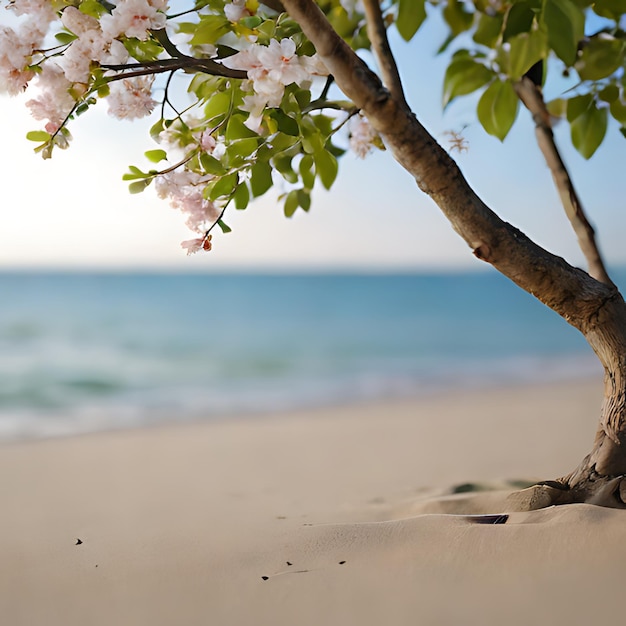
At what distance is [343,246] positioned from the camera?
11.1 meters

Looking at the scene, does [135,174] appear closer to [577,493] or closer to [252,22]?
[252,22]

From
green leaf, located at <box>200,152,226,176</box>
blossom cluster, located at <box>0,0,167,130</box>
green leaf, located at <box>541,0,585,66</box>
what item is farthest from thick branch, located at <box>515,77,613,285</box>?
blossom cluster, located at <box>0,0,167,130</box>

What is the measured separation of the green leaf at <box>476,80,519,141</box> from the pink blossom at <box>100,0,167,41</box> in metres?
0.49

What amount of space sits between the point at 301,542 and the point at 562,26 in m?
0.74

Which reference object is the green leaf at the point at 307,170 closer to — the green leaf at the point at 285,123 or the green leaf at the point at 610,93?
the green leaf at the point at 285,123

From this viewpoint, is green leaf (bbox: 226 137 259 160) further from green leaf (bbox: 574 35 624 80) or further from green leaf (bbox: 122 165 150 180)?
green leaf (bbox: 574 35 624 80)

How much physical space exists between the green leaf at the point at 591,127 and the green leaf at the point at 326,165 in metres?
0.42

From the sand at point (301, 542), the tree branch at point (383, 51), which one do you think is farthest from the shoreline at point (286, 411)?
the tree branch at point (383, 51)

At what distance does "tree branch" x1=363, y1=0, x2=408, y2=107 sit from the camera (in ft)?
3.01

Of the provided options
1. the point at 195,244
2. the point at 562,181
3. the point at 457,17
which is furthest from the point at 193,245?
the point at 457,17

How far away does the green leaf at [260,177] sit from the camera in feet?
2.99

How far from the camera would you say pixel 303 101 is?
86 centimetres

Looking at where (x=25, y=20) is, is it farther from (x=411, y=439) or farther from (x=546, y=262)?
(x=411, y=439)

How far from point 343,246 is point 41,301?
5.22 m
